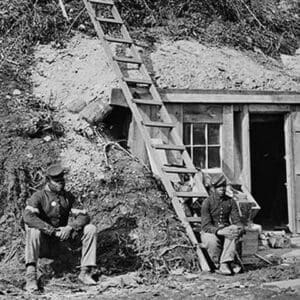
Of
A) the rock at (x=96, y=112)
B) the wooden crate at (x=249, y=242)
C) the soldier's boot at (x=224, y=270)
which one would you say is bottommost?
the soldier's boot at (x=224, y=270)

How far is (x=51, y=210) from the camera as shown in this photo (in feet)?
21.5

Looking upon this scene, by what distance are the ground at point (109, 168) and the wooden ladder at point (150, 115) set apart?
0.85ft

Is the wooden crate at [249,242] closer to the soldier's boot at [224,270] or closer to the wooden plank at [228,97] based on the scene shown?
the soldier's boot at [224,270]

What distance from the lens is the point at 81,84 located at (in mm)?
9461

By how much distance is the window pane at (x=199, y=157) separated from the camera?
9.47 meters

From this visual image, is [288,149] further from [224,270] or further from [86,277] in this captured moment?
[86,277]

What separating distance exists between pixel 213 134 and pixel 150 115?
1181mm

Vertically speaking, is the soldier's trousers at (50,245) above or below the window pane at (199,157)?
below

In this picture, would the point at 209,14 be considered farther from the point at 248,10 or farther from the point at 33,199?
the point at 33,199

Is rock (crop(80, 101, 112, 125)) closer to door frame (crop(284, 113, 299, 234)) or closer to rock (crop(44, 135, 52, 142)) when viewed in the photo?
rock (crop(44, 135, 52, 142))

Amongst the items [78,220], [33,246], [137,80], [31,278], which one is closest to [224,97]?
[137,80]

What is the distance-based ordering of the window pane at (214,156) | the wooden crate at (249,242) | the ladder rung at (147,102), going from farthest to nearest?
the window pane at (214,156) < the ladder rung at (147,102) < the wooden crate at (249,242)

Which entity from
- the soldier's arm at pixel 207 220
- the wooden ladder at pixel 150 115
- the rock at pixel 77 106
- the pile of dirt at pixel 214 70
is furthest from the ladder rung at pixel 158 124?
the soldier's arm at pixel 207 220

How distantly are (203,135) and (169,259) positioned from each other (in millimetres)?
2999
